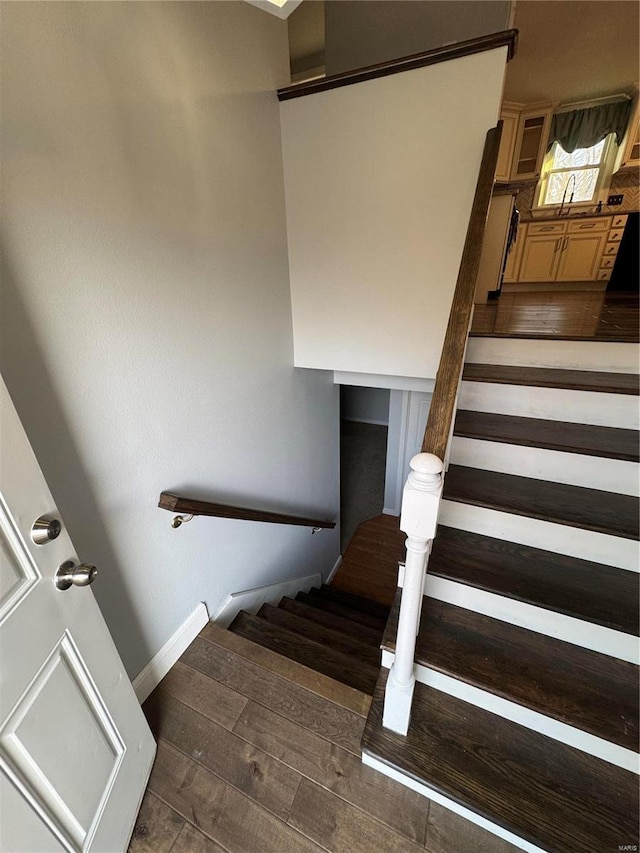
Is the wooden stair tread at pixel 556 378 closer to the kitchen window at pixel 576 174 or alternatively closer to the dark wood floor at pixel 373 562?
the dark wood floor at pixel 373 562

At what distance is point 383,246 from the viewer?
200 centimetres

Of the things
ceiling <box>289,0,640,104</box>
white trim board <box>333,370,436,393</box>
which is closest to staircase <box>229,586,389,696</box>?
white trim board <box>333,370,436,393</box>

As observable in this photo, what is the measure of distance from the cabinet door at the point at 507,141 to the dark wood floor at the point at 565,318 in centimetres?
301

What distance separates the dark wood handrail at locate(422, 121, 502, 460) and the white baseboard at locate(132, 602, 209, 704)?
1.32 meters

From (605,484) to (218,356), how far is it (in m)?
1.71

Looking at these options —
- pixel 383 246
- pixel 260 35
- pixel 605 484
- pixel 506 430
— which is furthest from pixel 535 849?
pixel 260 35

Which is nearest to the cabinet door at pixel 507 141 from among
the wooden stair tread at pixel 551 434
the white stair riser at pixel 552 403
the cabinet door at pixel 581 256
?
the cabinet door at pixel 581 256

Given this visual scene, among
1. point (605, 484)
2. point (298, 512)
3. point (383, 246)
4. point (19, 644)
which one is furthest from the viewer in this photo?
point (298, 512)

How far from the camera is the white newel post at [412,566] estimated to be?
2.72 ft

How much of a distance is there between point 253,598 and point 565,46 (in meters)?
5.79

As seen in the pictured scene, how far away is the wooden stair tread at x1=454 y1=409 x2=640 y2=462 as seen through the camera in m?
1.44

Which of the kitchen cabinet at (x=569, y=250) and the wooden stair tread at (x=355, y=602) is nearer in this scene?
the wooden stair tread at (x=355, y=602)

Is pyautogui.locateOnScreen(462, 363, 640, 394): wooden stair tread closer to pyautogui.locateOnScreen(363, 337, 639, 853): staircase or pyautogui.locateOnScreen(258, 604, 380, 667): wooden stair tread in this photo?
pyautogui.locateOnScreen(363, 337, 639, 853): staircase

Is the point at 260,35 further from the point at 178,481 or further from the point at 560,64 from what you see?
the point at 560,64
